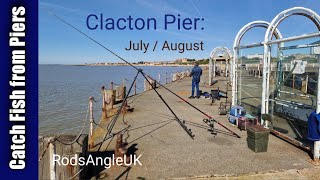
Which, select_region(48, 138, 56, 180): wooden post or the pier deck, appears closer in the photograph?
select_region(48, 138, 56, 180): wooden post

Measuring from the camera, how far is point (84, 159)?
5773 mm

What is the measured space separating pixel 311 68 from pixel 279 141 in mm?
2500

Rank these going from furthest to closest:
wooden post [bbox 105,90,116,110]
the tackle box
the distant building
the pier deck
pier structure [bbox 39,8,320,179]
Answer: wooden post [bbox 105,90,116,110] → the distant building → the tackle box → the pier deck → pier structure [bbox 39,8,320,179]

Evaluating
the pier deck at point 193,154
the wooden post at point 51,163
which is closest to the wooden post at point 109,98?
the pier deck at point 193,154

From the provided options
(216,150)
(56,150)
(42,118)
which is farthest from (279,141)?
(42,118)

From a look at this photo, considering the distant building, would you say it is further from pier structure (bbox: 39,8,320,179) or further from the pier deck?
the pier deck

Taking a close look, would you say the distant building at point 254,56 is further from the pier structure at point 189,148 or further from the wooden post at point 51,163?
the wooden post at point 51,163

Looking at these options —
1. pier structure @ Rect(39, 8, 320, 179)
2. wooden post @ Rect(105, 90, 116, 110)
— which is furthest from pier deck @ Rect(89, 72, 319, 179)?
wooden post @ Rect(105, 90, 116, 110)

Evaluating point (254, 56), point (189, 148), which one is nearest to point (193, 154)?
point (189, 148)

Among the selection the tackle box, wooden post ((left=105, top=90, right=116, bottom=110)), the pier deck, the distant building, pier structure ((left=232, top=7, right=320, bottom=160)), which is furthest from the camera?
wooden post ((left=105, top=90, right=116, bottom=110))

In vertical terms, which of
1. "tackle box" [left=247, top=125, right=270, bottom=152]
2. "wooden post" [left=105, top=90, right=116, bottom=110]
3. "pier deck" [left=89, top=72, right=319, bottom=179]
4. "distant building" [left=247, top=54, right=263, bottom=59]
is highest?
"distant building" [left=247, top=54, right=263, bottom=59]

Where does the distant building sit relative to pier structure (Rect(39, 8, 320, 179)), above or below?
above

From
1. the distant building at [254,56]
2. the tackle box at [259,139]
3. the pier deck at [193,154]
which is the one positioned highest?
the distant building at [254,56]

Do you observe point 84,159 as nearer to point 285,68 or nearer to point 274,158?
point 274,158
